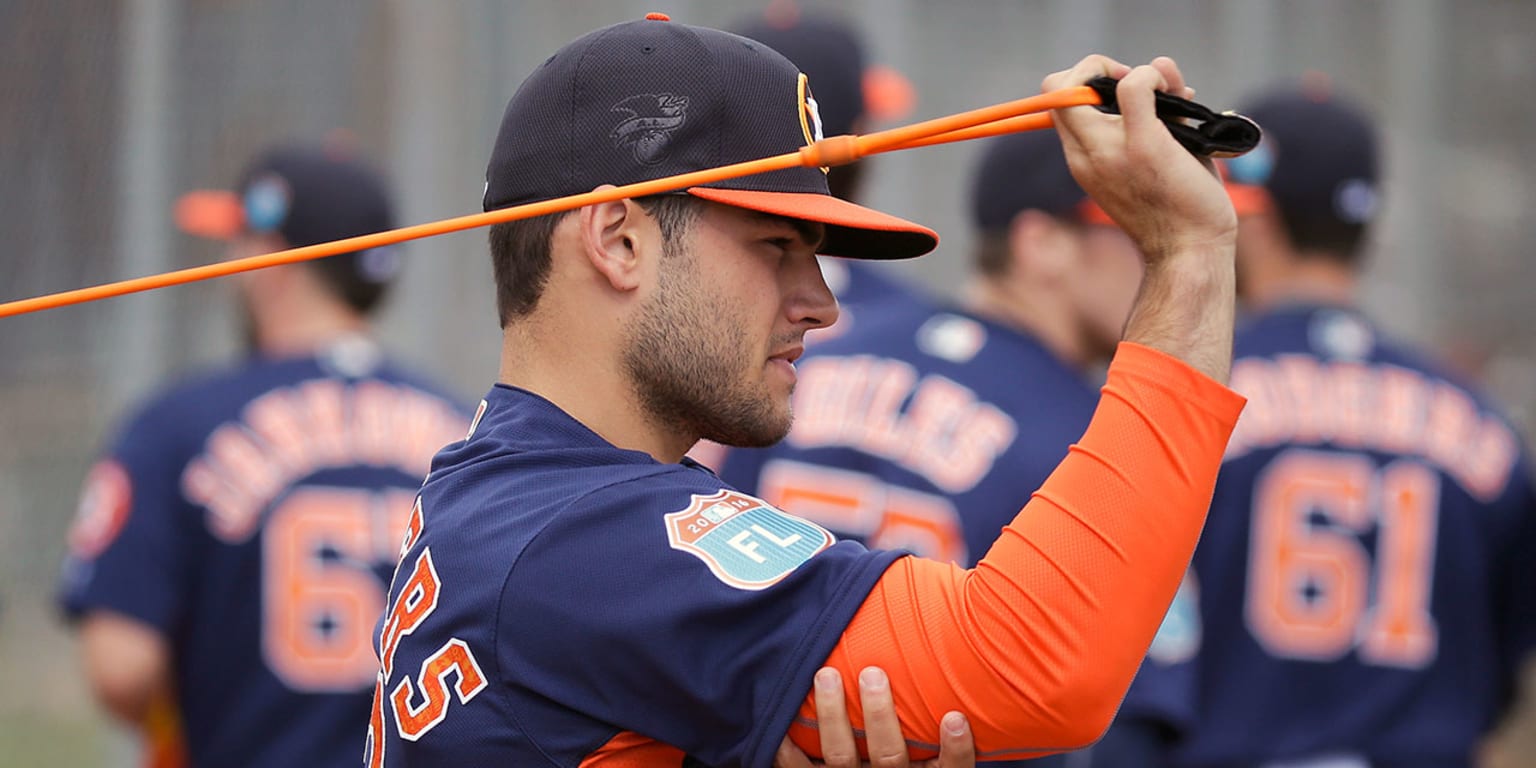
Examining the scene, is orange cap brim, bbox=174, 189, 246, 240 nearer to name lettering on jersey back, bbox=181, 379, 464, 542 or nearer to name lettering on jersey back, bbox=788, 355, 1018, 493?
name lettering on jersey back, bbox=181, 379, 464, 542

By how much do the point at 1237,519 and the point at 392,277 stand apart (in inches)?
86.0

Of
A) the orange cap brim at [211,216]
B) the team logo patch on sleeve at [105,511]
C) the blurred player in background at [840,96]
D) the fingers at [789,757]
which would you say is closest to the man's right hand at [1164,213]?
the fingers at [789,757]

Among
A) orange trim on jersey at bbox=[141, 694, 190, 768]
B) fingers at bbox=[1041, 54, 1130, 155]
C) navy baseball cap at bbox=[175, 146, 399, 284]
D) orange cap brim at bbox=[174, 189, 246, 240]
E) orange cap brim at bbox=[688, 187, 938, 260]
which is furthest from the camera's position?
orange cap brim at bbox=[174, 189, 246, 240]

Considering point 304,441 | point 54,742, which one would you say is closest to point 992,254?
point 304,441

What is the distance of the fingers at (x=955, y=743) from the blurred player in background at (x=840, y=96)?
207 centimetres

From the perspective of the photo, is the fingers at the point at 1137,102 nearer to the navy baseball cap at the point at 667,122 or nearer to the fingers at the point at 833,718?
the navy baseball cap at the point at 667,122

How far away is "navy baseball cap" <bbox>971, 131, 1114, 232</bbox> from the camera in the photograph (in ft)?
13.1

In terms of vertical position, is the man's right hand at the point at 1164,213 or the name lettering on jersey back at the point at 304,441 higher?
the man's right hand at the point at 1164,213

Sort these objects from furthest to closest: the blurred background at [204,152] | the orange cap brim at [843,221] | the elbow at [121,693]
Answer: the blurred background at [204,152] < the elbow at [121,693] < the orange cap brim at [843,221]

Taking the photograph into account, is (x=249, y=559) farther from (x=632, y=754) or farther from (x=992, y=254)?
(x=632, y=754)

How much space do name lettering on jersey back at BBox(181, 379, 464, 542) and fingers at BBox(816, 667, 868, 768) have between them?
267 cm

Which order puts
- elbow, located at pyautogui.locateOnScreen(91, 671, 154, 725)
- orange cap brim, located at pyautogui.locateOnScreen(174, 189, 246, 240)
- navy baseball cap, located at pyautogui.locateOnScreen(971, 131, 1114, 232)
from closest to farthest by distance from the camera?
navy baseball cap, located at pyautogui.locateOnScreen(971, 131, 1114, 232), elbow, located at pyautogui.locateOnScreen(91, 671, 154, 725), orange cap brim, located at pyautogui.locateOnScreen(174, 189, 246, 240)

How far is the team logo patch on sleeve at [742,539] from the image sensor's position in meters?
1.75

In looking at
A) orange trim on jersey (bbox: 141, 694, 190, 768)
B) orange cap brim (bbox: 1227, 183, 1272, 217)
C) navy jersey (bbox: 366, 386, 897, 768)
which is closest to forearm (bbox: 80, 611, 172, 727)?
orange trim on jersey (bbox: 141, 694, 190, 768)
